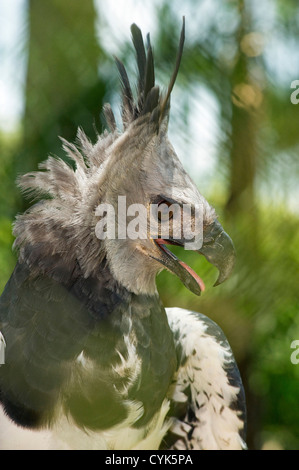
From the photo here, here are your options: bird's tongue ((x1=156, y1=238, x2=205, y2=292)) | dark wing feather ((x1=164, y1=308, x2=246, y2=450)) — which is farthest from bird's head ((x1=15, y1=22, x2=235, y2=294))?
dark wing feather ((x1=164, y1=308, x2=246, y2=450))

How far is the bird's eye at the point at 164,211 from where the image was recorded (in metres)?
0.84

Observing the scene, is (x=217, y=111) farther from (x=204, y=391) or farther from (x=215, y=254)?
(x=204, y=391)

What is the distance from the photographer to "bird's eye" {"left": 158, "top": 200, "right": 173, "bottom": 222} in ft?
2.75

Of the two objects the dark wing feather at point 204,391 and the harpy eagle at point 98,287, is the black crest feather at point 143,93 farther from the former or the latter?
the dark wing feather at point 204,391

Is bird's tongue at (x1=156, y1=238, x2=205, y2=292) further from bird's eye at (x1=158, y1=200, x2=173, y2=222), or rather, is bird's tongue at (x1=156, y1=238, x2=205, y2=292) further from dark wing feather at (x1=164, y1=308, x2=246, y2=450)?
dark wing feather at (x1=164, y1=308, x2=246, y2=450)

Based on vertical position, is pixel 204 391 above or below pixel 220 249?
below

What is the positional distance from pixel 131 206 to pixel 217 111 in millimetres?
221

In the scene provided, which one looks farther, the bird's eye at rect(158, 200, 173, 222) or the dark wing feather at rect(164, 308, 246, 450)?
the dark wing feather at rect(164, 308, 246, 450)

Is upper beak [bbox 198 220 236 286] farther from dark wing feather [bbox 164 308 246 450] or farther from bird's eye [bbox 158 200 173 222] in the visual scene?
dark wing feather [bbox 164 308 246 450]

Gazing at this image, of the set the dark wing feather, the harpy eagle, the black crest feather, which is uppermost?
the black crest feather

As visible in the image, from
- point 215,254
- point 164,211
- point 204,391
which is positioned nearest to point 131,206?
point 164,211

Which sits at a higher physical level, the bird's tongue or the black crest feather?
the black crest feather

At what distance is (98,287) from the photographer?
2.85ft

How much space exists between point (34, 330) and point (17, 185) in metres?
0.25
